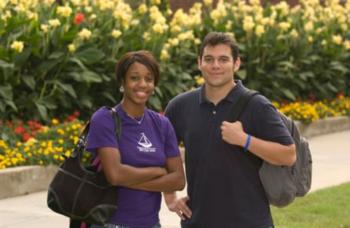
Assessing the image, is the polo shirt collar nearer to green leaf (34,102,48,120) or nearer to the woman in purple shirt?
the woman in purple shirt

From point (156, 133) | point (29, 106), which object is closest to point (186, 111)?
point (156, 133)

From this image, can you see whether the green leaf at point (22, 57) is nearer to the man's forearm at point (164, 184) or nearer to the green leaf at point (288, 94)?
the green leaf at point (288, 94)

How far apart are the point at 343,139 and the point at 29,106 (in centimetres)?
513

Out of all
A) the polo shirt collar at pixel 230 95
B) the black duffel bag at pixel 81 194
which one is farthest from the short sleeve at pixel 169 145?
the black duffel bag at pixel 81 194

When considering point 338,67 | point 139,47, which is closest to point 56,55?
point 139,47

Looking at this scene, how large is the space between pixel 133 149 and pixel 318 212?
4058 millimetres

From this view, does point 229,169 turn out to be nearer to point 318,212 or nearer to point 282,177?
point 282,177

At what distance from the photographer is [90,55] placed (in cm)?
1084

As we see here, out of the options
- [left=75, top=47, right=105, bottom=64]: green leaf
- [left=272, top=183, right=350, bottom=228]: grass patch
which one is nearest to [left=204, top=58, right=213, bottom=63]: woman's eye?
[left=272, top=183, right=350, bottom=228]: grass patch

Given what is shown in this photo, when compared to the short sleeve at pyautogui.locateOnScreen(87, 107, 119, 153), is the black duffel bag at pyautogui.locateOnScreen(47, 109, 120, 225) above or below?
below

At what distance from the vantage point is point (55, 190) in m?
3.85

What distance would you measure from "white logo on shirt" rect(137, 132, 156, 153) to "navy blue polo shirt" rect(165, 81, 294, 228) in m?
0.28

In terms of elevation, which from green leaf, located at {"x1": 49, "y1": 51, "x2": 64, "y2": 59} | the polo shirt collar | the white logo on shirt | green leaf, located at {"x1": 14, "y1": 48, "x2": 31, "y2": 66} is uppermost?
the polo shirt collar

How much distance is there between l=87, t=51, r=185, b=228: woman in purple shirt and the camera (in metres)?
3.87
